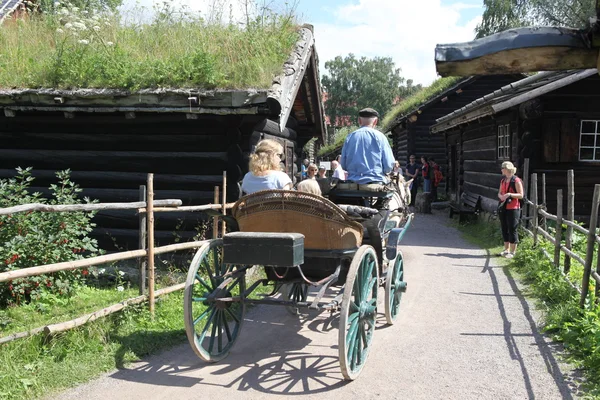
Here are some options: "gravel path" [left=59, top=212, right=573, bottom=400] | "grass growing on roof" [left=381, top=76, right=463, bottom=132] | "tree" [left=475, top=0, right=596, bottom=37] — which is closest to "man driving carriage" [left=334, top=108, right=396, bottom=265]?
"gravel path" [left=59, top=212, right=573, bottom=400]

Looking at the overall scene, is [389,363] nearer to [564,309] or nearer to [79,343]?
[564,309]

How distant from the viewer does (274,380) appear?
433cm

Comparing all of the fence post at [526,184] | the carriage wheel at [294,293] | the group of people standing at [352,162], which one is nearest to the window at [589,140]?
the fence post at [526,184]

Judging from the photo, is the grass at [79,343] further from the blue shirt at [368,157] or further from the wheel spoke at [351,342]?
the blue shirt at [368,157]

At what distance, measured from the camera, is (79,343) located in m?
4.71

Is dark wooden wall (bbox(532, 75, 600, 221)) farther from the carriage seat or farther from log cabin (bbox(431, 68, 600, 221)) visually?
the carriage seat

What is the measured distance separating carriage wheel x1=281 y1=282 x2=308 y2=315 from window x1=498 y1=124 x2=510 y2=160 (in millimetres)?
7945

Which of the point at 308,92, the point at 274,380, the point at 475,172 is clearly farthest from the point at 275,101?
the point at 475,172

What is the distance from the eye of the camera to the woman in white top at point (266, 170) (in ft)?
16.4

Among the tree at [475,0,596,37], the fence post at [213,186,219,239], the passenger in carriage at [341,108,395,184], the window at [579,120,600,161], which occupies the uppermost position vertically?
the tree at [475,0,596,37]

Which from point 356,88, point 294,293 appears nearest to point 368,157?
point 294,293

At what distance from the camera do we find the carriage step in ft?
13.3

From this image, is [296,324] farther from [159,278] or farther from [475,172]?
[475,172]

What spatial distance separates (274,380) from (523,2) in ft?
108
